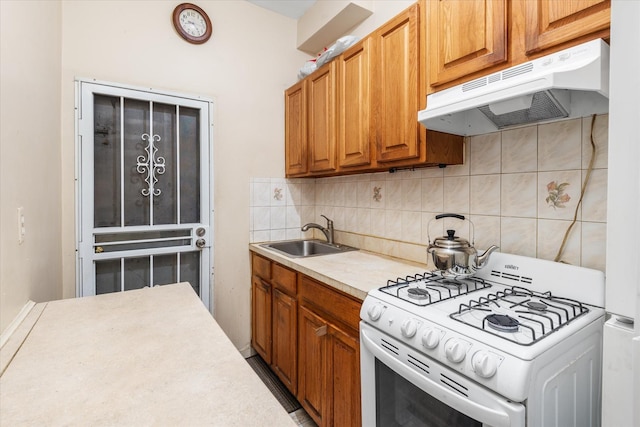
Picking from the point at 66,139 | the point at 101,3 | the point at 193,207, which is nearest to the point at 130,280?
the point at 193,207

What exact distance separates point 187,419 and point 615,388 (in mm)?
1005

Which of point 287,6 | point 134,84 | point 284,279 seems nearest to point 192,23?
point 134,84

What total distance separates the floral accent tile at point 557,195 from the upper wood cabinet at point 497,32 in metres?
0.51

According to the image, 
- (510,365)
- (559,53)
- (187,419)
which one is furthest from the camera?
(559,53)

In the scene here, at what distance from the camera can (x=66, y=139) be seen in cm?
180

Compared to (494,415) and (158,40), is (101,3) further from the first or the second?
(494,415)

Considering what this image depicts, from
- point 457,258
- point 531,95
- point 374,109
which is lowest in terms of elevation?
point 457,258

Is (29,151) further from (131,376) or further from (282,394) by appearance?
(282,394)

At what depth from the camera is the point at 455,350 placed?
2.75 feet

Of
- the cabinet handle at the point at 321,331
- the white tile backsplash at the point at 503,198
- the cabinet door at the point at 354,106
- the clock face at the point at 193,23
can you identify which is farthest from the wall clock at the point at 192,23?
the cabinet handle at the point at 321,331

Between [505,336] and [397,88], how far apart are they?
3.89ft

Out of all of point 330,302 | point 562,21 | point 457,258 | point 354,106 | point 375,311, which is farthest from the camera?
point 354,106

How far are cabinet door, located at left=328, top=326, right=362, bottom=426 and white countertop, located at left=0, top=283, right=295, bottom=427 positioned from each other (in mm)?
632

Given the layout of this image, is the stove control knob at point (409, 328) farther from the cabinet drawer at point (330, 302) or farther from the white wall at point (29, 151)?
the white wall at point (29, 151)
